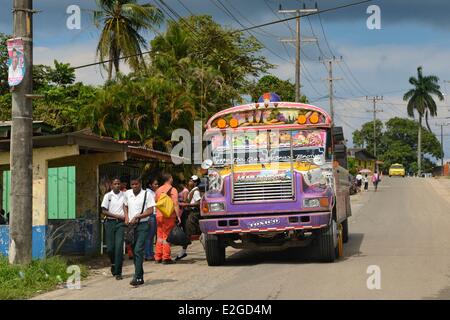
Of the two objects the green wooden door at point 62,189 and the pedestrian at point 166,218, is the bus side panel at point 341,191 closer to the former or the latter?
the pedestrian at point 166,218

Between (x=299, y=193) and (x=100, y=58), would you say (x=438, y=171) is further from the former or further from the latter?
(x=299, y=193)

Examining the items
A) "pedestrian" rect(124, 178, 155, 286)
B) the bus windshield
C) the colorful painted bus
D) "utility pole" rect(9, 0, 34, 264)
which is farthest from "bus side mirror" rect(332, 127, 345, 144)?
"utility pole" rect(9, 0, 34, 264)

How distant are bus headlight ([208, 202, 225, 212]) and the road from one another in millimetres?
1121

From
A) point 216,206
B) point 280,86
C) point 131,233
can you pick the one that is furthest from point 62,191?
point 280,86

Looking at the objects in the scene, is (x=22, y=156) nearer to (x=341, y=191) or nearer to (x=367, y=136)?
(x=341, y=191)

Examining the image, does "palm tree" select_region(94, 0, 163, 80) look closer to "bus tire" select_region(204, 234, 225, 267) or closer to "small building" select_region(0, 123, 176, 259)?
"small building" select_region(0, 123, 176, 259)

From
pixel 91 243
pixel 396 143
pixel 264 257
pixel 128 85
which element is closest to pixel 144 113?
pixel 128 85

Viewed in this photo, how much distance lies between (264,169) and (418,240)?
6676 mm

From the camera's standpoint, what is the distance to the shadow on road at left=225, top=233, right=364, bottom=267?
13599 millimetres

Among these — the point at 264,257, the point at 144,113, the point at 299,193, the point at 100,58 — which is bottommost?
the point at 264,257

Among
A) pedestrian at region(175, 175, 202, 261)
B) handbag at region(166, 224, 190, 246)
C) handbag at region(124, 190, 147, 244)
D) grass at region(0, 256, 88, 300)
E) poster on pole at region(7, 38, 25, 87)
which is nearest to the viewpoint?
grass at region(0, 256, 88, 300)

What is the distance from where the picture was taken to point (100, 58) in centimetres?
3450

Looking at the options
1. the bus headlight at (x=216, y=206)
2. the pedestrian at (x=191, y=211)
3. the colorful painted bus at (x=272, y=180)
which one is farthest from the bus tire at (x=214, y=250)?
the pedestrian at (x=191, y=211)

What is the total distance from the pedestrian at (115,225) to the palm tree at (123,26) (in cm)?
2262
